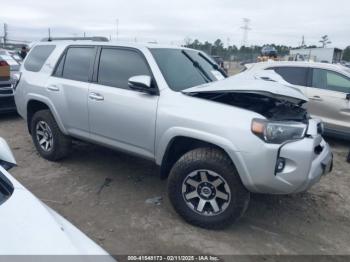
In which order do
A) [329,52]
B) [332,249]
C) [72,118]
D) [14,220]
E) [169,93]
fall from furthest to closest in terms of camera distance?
[329,52]
[72,118]
[169,93]
[332,249]
[14,220]

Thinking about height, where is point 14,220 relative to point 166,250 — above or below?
above

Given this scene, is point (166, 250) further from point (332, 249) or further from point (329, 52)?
point (329, 52)

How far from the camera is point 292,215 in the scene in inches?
154

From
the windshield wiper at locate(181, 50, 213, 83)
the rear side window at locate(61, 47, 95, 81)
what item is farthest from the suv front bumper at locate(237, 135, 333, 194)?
the rear side window at locate(61, 47, 95, 81)

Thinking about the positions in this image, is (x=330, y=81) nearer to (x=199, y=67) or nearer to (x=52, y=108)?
(x=199, y=67)

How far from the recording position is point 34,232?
5.55 ft

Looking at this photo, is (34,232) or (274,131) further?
(274,131)

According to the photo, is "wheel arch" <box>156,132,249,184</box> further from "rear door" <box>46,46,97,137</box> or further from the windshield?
"rear door" <box>46,46,97,137</box>

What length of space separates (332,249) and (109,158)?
341 centimetres

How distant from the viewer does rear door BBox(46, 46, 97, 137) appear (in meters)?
4.50

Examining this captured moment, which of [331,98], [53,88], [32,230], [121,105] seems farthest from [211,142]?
[331,98]

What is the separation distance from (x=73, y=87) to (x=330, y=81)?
500 cm

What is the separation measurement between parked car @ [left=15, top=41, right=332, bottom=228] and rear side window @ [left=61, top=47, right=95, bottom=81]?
2 centimetres

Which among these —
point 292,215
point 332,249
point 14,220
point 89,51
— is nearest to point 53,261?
point 14,220
